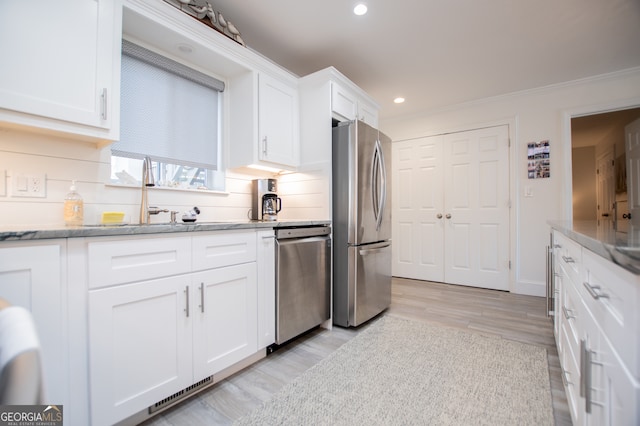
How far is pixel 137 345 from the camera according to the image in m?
1.28

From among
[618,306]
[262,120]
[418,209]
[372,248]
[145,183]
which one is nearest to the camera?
[618,306]

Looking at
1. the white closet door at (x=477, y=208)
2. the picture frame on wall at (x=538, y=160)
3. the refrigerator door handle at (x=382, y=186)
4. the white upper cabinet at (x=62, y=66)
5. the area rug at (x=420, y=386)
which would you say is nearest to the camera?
the white upper cabinet at (x=62, y=66)

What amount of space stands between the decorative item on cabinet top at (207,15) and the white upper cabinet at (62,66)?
0.42 meters

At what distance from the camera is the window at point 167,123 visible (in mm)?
1877

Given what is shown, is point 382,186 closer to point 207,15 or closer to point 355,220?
point 355,220

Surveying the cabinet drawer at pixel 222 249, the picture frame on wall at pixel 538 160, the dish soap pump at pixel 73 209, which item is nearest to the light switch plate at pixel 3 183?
the dish soap pump at pixel 73 209

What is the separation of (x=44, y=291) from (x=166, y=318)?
1.58 feet

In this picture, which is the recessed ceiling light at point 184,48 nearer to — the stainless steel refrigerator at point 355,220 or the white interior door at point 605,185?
the stainless steel refrigerator at point 355,220

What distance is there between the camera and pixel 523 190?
3.50m

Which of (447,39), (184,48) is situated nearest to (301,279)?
(184,48)

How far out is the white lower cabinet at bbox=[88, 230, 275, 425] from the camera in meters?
1.18

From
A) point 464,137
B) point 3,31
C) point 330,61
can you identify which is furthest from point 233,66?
point 464,137

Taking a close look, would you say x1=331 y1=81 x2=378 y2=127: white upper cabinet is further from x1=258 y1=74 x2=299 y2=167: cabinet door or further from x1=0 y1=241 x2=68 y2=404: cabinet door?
x1=0 y1=241 x2=68 y2=404: cabinet door

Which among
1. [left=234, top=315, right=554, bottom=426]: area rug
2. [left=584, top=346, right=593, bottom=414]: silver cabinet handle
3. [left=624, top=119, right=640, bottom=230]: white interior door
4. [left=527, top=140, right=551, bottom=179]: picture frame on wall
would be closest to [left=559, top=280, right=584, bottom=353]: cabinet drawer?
[left=584, top=346, right=593, bottom=414]: silver cabinet handle
